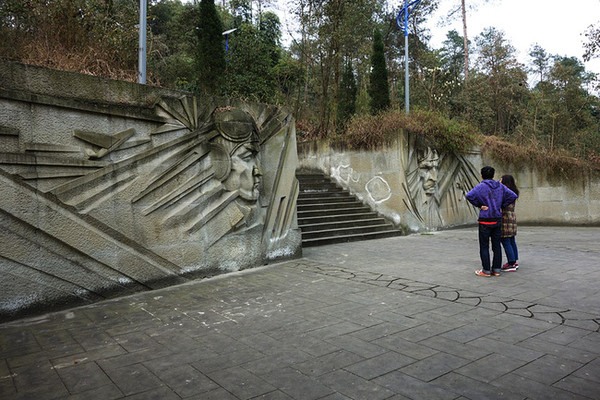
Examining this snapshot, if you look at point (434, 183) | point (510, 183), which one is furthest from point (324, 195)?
point (510, 183)

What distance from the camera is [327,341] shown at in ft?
10.8

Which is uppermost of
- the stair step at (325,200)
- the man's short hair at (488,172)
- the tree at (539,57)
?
the tree at (539,57)

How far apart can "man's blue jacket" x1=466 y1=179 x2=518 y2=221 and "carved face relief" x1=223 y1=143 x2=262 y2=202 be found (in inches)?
128

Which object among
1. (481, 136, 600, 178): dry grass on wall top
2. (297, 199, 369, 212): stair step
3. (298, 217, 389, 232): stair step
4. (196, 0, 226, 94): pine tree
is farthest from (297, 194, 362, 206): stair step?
(481, 136, 600, 178): dry grass on wall top

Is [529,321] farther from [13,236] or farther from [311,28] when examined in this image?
[311,28]

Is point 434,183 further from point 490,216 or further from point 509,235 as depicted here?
point 490,216

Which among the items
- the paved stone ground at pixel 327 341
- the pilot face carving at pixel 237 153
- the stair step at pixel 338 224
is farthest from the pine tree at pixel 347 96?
the paved stone ground at pixel 327 341

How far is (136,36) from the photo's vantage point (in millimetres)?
8367

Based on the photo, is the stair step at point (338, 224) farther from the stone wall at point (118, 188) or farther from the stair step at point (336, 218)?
the stone wall at point (118, 188)

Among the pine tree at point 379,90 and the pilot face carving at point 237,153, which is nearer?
the pilot face carving at point 237,153

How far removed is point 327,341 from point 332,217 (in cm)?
682

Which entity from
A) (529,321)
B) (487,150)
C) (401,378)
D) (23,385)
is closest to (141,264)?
(23,385)

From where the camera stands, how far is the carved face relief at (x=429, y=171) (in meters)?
10.9

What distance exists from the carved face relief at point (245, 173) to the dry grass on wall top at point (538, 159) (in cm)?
947
